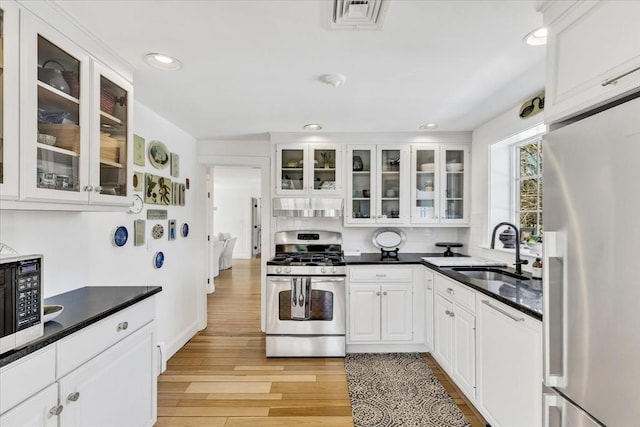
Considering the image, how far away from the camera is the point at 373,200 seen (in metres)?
3.71

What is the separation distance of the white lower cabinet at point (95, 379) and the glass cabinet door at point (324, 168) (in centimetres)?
216

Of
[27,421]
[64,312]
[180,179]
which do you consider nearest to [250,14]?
[64,312]

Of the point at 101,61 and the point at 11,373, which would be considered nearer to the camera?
the point at 11,373

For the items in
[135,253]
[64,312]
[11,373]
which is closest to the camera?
[11,373]

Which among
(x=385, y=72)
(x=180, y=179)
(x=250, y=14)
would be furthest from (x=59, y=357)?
(x=180, y=179)

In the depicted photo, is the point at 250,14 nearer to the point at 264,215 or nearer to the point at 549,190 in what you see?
the point at 549,190

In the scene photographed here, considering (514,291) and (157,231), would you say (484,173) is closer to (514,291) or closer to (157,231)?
(514,291)

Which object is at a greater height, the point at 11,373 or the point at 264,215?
the point at 264,215

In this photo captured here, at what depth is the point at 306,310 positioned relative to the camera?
10.6ft

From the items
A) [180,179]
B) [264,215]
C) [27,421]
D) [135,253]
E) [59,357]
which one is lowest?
[27,421]

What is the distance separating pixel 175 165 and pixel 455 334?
300cm

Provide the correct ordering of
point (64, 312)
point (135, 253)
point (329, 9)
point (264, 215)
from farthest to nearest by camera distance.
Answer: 1. point (264, 215)
2. point (135, 253)
3. point (64, 312)
4. point (329, 9)

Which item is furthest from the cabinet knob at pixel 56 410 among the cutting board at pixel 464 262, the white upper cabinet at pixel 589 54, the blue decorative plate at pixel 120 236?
the cutting board at pixel 464 262

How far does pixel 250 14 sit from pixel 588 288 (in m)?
1.72
